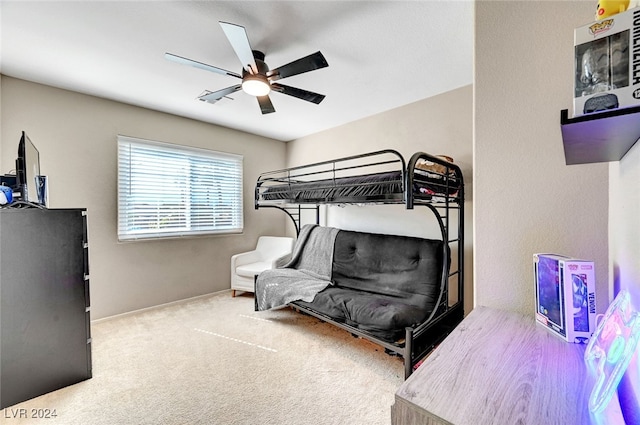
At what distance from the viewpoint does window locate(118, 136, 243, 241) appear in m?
2.99

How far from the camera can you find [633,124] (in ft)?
1.79

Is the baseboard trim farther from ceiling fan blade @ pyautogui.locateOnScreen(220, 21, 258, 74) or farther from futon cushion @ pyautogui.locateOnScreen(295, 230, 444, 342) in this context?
ceiling fan blade @ pyautogui.locateOnScreen(220, 21, 258, 74)

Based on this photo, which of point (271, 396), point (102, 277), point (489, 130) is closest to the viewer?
point (489, 130)

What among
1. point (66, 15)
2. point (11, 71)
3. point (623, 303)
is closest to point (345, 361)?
point (623, 303)

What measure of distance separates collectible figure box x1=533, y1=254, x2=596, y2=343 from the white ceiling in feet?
5.02

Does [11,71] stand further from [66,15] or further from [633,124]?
[633,124]

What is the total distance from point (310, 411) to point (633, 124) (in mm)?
1851

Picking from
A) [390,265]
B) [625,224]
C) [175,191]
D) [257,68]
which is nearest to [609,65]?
[625,224]

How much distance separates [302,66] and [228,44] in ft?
2.18

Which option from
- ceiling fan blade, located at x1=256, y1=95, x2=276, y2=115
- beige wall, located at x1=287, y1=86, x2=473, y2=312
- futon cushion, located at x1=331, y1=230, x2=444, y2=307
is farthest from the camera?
beige wall, located at x1=287, y1=86, x2=473, y2=312

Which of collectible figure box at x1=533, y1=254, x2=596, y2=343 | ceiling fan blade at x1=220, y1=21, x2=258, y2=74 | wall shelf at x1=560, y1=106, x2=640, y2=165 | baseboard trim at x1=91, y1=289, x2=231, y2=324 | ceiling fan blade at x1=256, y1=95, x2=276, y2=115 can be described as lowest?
baseboard trim at x1=91, y1=289, x2=231, y2=324

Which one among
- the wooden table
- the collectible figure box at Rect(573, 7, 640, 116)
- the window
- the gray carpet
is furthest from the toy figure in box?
the window

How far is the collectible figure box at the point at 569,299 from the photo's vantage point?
2.81 ft

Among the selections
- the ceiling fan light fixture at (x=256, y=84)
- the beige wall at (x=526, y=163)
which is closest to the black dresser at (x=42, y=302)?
the ceiling fan light fixture at (x=256, y=84)
